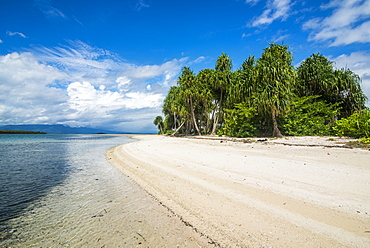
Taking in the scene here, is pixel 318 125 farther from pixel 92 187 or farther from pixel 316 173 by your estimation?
pixel 92 187

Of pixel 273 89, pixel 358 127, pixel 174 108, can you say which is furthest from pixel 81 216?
pixel 174 108

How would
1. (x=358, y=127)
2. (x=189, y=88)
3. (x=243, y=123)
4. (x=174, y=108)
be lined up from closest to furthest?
(x=358, y=127) → (x=243, y=123) → (x=189, y=88) → (x=174, y=108)

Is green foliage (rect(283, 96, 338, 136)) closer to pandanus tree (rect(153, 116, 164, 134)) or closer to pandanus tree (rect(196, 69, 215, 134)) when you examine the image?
pandanus tree (rect(196, 69, 215, 134))

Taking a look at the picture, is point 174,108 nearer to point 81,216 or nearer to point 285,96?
point 285,96

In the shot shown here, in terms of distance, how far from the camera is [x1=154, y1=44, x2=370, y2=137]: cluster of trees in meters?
18.6

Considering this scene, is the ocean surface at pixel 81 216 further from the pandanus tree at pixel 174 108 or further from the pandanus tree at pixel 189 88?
the pandanus tree at pixel 174 108

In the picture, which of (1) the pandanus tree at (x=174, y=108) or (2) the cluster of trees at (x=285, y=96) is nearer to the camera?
(2) the cluster of trees at (x=285, y=96)

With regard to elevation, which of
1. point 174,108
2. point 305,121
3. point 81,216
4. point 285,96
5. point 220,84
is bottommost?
point 81,216

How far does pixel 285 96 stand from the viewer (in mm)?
18375

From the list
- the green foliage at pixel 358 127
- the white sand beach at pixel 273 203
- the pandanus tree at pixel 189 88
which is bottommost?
the white sand beach at pixel 273 203

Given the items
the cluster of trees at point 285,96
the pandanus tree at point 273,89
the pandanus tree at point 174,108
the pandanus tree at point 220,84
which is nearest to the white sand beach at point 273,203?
the cluster of trees at point 285,96

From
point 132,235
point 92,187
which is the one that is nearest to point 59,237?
point 132,235

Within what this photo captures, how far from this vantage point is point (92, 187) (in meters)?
5.48

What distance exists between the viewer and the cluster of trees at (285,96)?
18.6 meters
